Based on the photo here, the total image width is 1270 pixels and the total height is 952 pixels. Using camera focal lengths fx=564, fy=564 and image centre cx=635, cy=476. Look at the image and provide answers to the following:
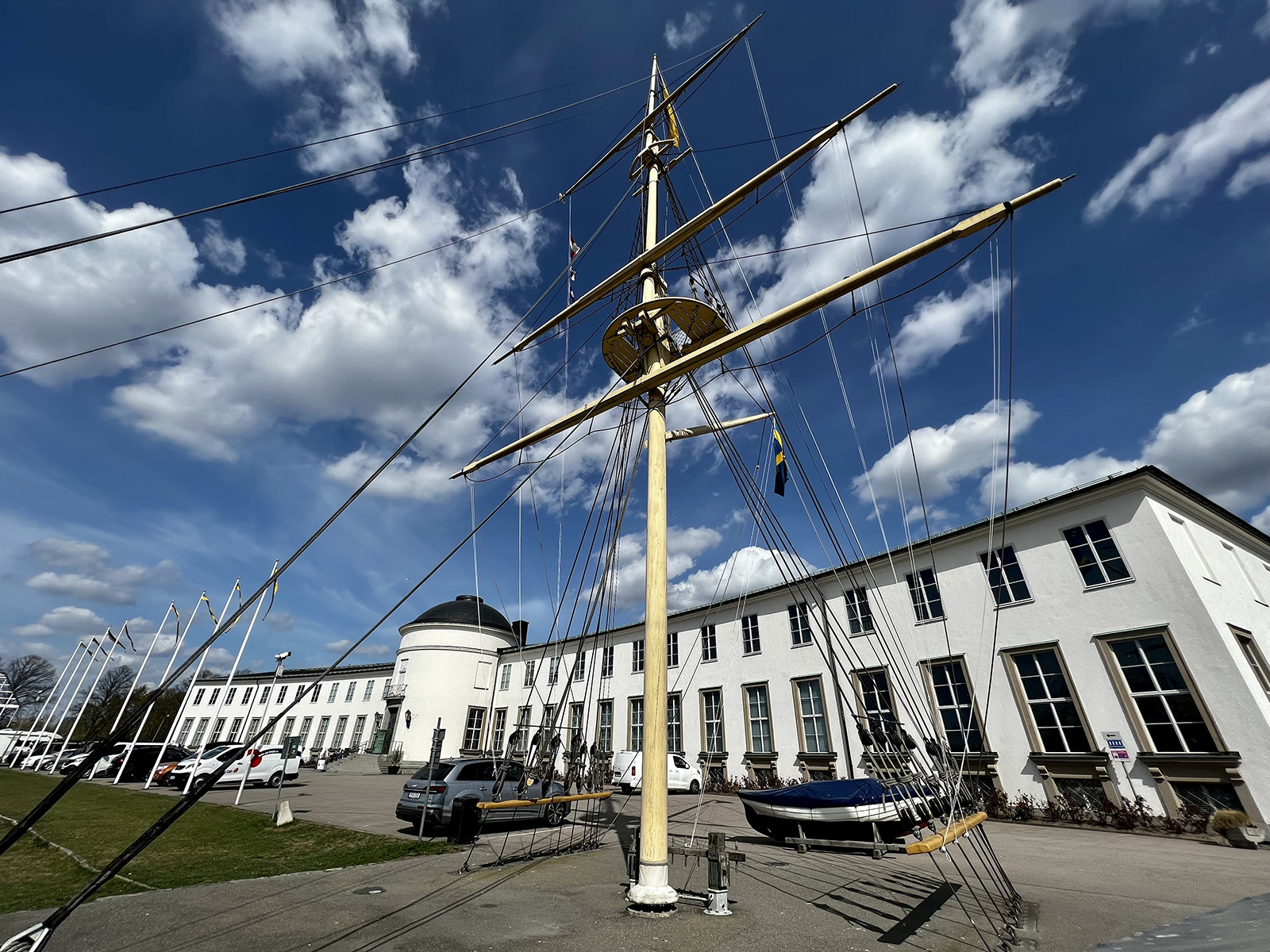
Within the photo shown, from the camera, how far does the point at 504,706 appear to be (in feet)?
134

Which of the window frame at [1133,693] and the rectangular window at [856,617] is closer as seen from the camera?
the window frame at [1133,693]

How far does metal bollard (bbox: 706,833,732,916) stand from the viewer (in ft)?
23.5

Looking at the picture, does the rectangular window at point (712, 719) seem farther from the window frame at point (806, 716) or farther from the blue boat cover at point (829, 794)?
the blue boat cover at point (829, 794)

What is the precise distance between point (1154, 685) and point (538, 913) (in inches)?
687

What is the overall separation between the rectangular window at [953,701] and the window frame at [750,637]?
7723mm

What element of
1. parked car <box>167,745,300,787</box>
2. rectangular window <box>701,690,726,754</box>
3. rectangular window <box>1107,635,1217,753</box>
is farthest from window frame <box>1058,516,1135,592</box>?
parked car <box>167,745,300,787</box>

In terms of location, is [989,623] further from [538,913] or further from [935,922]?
[538,913]

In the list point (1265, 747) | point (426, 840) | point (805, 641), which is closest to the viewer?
point (426, 840)

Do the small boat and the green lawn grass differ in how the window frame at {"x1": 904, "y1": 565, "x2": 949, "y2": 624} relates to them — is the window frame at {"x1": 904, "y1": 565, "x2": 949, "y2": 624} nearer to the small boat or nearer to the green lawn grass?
the small boat

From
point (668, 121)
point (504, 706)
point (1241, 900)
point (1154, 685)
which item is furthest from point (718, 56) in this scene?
point (504, 706)

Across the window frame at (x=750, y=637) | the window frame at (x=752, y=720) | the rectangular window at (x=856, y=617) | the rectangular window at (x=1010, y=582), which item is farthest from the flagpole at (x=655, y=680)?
the window frame at (x=750, y=637)

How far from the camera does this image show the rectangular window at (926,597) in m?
20.3

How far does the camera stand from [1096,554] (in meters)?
17.3

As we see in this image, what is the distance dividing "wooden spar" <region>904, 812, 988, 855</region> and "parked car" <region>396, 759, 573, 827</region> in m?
8.26
